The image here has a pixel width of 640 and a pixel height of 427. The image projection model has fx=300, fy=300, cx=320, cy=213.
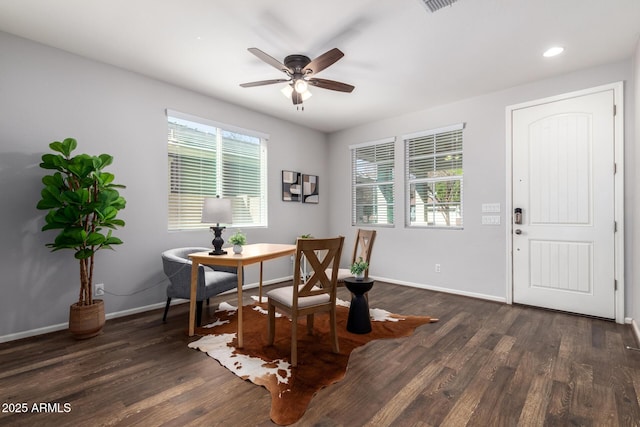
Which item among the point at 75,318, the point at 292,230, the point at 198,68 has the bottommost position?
the point at 75,318

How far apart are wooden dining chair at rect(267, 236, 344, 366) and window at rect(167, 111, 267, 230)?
82.4 inches

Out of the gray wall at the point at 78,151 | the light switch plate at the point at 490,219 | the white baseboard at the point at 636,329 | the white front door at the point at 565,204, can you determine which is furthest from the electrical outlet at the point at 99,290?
the white baseboard at the point at 636,329

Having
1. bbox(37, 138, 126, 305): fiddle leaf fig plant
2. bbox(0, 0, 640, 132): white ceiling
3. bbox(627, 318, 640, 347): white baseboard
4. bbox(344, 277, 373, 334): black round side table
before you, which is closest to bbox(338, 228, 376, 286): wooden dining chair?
bbox(344, 277, 373, 334): black round side table

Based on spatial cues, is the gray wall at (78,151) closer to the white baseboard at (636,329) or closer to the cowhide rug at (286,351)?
the cowhide rug at (286,351)

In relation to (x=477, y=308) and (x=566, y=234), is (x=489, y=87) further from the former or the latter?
(x=477, y=308)

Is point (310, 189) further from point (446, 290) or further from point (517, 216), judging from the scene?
point (517, 216)

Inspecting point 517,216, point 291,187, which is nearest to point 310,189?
point 291,187

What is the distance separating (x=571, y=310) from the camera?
3441 mm

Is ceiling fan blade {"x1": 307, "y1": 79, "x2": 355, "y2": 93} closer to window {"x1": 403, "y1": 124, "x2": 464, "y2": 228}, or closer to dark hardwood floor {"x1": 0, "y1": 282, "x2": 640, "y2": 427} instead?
window {"x1": 403, "y1": 124, "x2": 464, "y2": 228}

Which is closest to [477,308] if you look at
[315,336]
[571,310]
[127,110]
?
[571,310]

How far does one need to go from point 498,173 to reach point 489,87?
1111 mm

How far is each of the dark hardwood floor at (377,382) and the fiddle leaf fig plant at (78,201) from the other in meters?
0.75

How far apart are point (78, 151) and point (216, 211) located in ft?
5.19

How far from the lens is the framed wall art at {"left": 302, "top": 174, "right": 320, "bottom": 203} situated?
5.49 m
